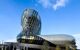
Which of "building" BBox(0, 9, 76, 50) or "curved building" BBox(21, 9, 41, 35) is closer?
"building" BBox(0, 9, 76, 50)

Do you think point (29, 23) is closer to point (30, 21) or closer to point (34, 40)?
point (30, 21)

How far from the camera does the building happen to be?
5550 centimetres

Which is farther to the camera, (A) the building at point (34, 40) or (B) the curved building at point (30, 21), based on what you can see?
(B) the curved building at point (30, 21)

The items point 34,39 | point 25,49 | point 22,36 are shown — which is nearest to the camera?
point 25,49

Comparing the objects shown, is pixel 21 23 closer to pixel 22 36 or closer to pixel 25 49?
pixel 22 36

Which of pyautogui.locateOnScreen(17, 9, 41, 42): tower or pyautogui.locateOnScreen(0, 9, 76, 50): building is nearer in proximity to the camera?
pyautogui.locateOnScreen(0, 9, 76, 50): building

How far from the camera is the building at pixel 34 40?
182 ft

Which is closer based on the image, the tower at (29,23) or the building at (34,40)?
the building at (34,40)

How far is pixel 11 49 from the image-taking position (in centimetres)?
5591

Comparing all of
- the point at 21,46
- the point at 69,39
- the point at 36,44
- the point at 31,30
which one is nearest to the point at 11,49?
the point at 21,46

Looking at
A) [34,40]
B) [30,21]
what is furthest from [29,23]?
[34,40]

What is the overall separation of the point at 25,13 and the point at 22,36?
9.11 m

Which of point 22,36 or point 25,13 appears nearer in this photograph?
point 22,36

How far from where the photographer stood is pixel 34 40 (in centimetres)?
5938
